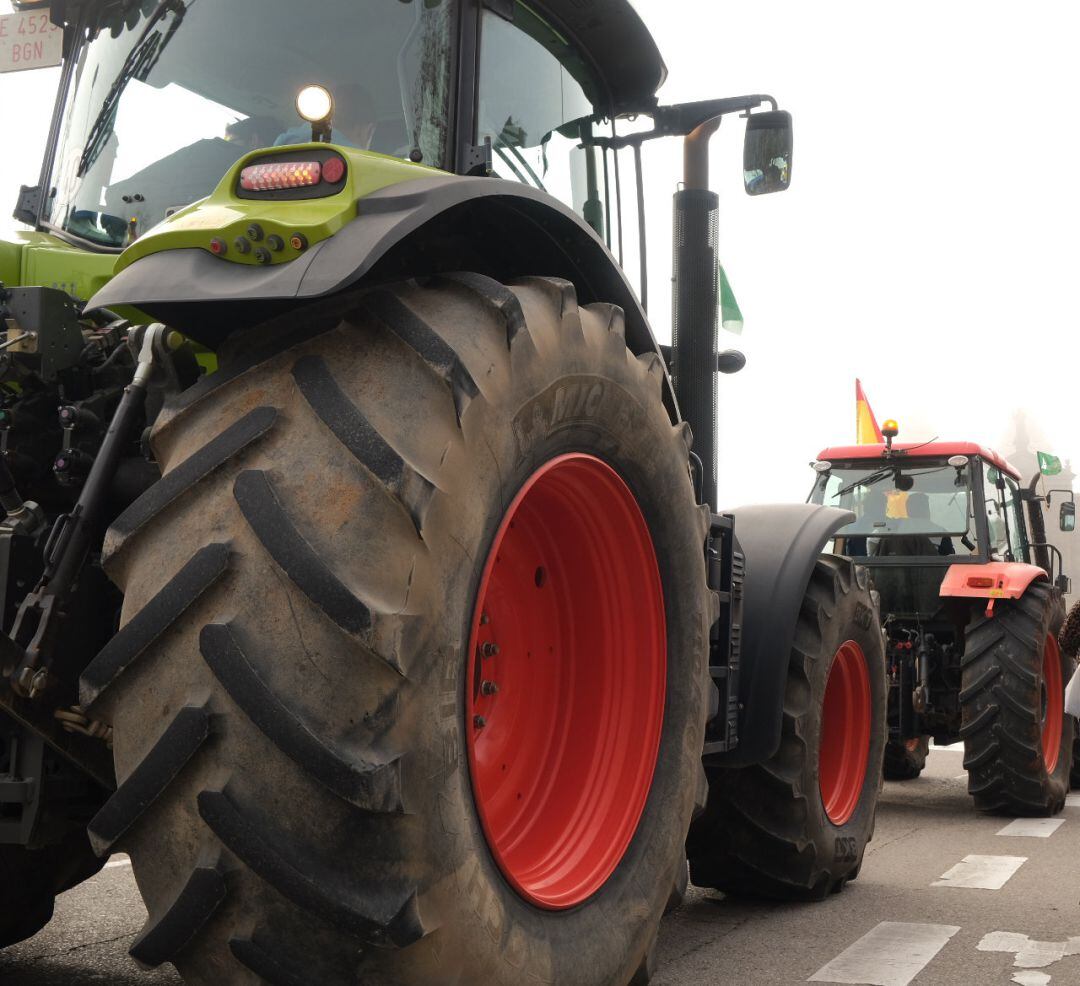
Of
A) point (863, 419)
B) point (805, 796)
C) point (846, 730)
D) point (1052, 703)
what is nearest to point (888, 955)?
point (805, 796)

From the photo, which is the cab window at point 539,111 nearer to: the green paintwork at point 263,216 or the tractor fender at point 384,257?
the tractor fender at point 384,257

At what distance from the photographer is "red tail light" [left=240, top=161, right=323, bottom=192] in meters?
2.32

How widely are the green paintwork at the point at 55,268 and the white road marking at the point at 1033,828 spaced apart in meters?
6.00

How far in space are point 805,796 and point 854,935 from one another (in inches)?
19.1

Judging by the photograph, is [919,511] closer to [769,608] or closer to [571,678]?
[769,608]

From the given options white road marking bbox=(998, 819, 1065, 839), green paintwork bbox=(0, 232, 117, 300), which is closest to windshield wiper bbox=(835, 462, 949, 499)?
white road marking bbox=(998, 819, 1065, 839)

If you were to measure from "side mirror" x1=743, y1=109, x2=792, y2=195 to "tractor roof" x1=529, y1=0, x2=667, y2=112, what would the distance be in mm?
347

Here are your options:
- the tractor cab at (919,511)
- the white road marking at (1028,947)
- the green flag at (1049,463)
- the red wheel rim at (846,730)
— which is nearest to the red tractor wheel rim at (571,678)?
the white road marking at (1028,947)

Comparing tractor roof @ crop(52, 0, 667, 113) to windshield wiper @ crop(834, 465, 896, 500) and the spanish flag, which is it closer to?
windshield wiper @ crop(834, 465, 896, 500)

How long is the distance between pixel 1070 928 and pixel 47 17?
4235 mm

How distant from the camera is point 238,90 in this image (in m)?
3.06

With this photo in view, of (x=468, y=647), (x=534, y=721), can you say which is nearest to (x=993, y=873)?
(x=534, y=721)

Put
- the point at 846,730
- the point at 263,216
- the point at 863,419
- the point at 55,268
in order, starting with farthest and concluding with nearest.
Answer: the point at 863,419
the point at 846,730
the point at 55,268
the point at 263,216

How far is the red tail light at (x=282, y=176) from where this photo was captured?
2.32 m
